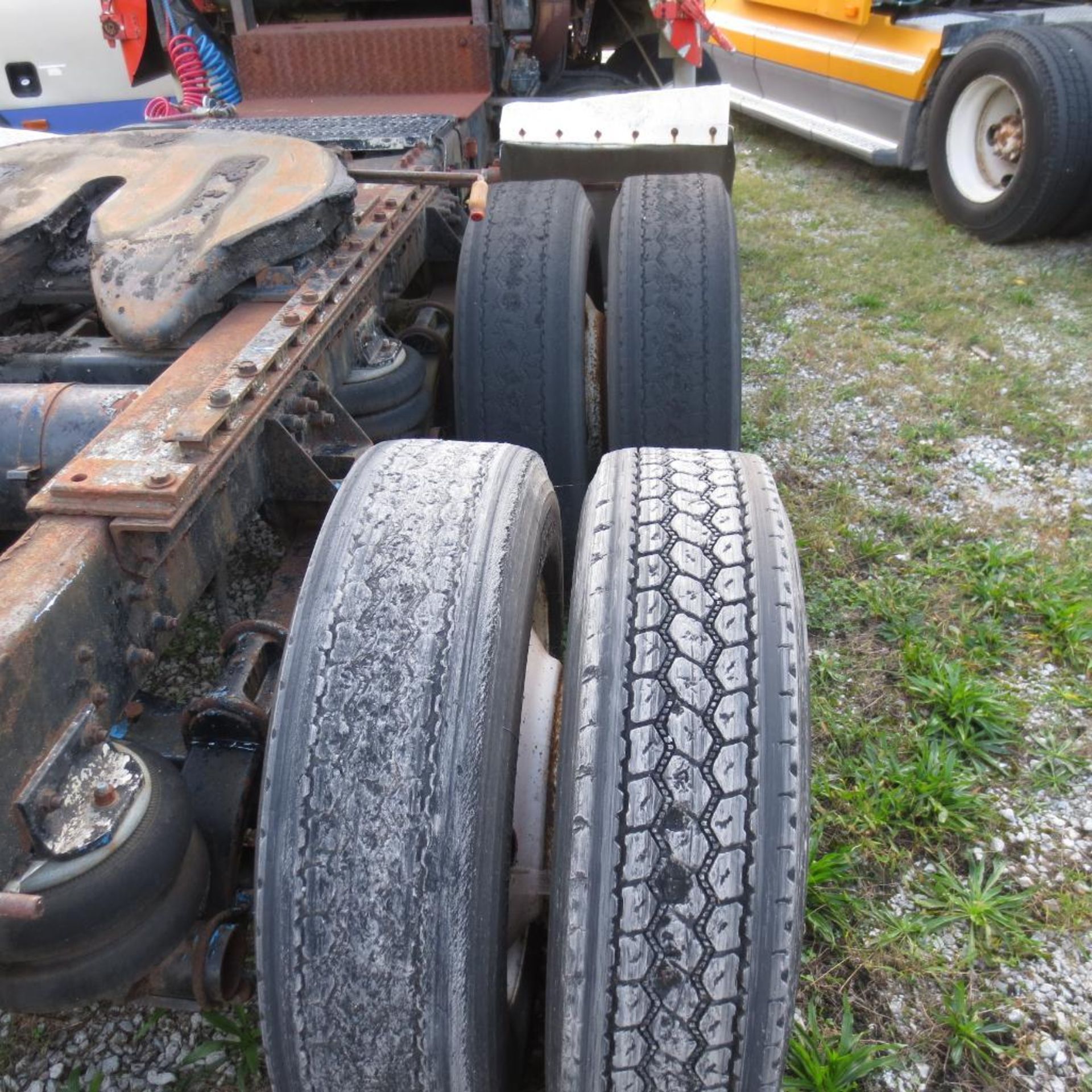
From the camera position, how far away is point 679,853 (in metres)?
1.24

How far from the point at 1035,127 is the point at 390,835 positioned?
5887mm

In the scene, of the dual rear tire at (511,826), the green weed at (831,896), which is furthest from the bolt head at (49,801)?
the green weed at (831,896)

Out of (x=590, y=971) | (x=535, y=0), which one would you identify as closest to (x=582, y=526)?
(x=590, y=971)

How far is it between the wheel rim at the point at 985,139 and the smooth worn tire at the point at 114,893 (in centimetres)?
598

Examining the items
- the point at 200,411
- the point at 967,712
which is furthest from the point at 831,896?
the point at 200,411

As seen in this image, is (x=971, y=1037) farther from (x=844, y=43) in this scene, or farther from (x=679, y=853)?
(x=844, y=43)

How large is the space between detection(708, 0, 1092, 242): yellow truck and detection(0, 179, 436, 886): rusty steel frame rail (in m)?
4.88

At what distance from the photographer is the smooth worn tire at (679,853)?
123 cm

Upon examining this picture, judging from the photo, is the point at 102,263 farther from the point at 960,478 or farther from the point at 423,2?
the point at 423,2

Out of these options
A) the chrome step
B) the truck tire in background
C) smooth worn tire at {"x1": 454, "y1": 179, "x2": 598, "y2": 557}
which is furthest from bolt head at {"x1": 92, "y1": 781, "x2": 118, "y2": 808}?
the chrome step

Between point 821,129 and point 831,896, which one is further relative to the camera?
point 821,129

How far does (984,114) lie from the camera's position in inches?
244

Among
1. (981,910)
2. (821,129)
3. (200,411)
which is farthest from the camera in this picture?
(821,129)

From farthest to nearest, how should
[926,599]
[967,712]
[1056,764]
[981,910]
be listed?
[926,599]
[967,712]
[1056,764]
[981,910]
